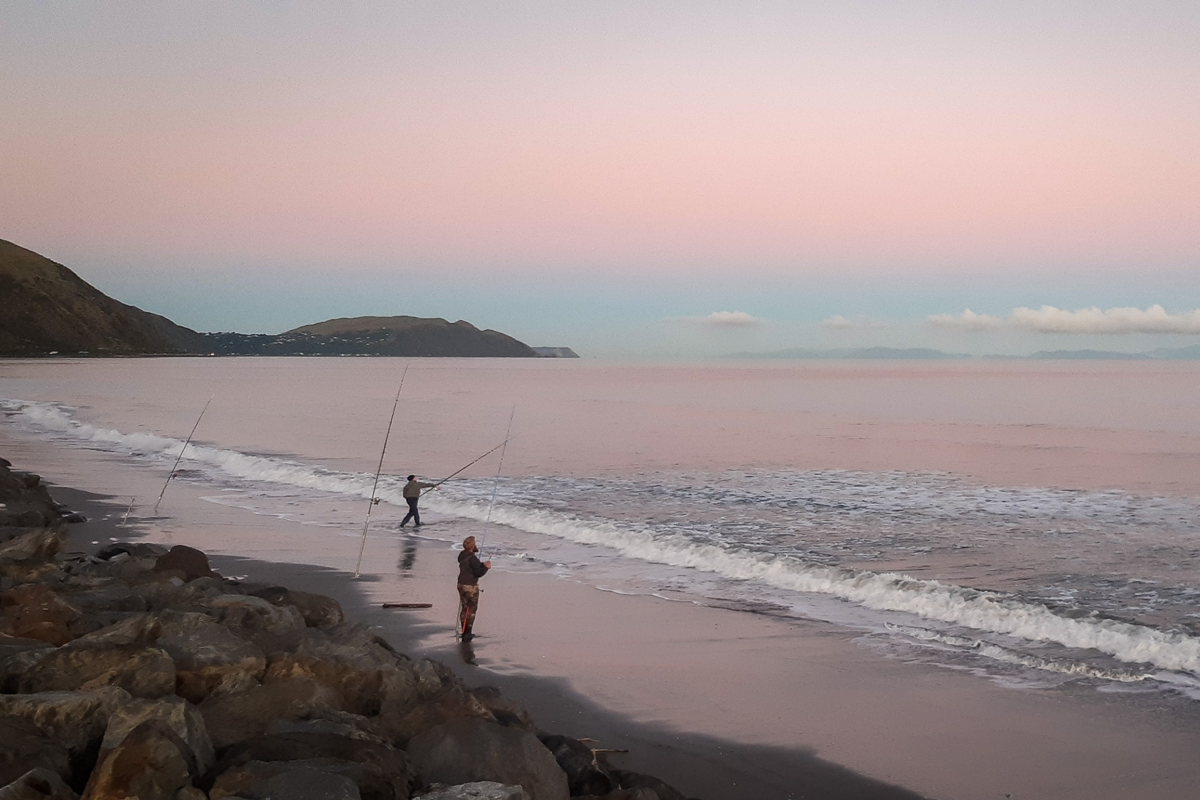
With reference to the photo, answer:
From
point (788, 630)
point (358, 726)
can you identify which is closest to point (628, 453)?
point (788, 630)

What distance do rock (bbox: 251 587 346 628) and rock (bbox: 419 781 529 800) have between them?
463cm

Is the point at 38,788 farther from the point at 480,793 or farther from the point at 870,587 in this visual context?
the point at 870,587

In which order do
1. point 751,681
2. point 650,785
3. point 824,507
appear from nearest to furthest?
point 650,785 → point 751,681 → point 824,507

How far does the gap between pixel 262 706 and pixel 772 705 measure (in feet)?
14.4

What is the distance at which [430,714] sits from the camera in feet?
22.6

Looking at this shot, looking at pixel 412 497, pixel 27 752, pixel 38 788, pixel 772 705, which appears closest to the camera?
pixel 38 788

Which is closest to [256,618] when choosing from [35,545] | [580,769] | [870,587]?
[580,769]

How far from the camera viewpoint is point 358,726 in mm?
6457

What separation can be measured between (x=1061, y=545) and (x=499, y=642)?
11.4 metres

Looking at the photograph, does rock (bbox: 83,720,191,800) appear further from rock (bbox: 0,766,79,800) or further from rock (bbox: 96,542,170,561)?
rock (bbox: 96,542,170,561)

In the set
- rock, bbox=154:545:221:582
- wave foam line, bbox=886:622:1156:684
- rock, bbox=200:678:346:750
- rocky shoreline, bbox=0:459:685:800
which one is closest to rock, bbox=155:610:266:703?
rocky shoreline, bbox=0:459:685:800

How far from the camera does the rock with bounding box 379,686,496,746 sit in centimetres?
677

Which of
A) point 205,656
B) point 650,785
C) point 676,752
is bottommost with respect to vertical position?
point 676,752

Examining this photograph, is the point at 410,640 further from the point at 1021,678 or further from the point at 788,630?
the point at 1021,678
